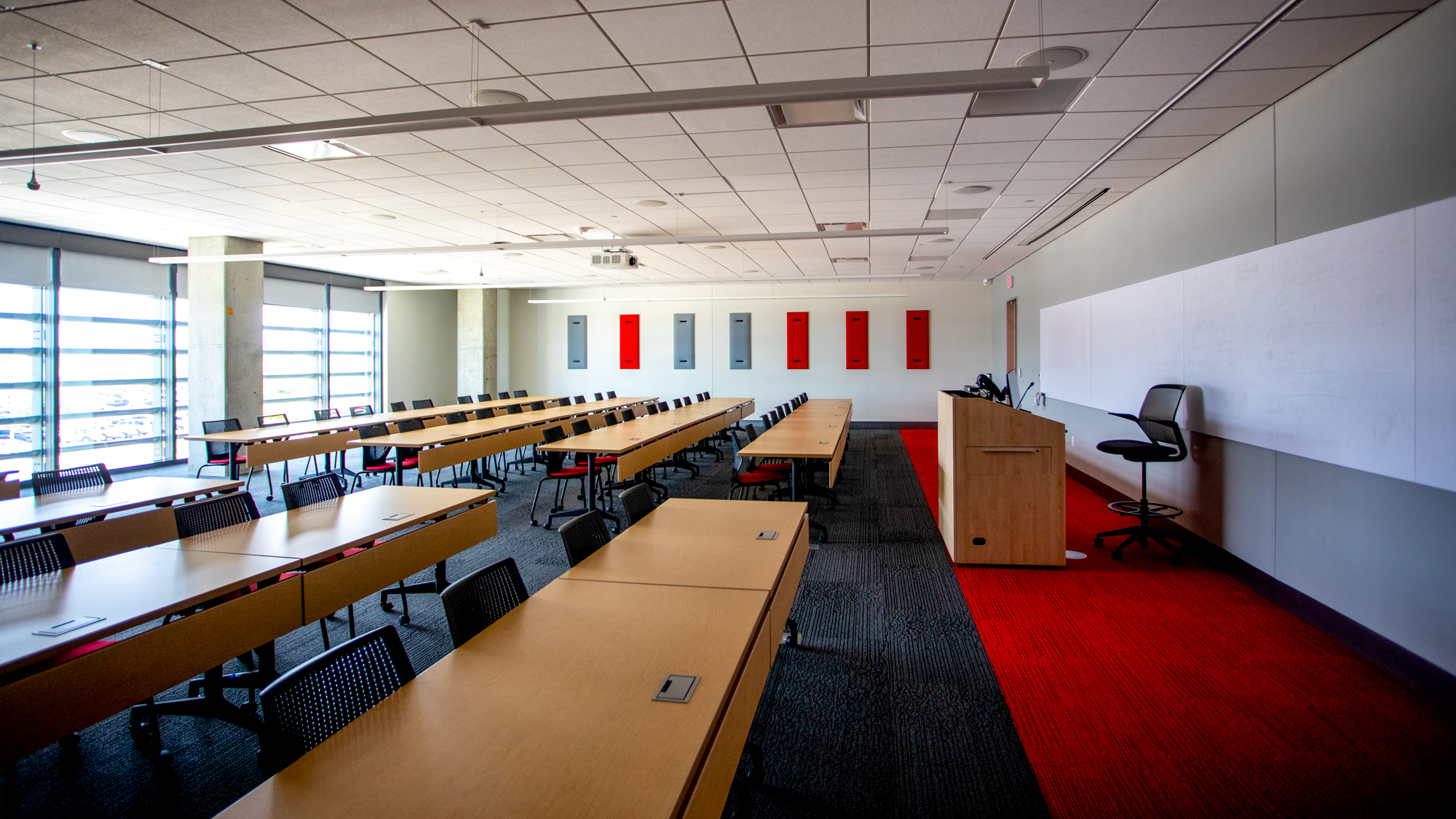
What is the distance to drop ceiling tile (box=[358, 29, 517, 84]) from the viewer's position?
3266 millimetres

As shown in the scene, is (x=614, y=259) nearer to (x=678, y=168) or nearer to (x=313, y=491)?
(x=678, y=168)

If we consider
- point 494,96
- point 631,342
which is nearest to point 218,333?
point 494,96

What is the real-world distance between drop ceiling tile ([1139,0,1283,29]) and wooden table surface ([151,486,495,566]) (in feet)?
14.2

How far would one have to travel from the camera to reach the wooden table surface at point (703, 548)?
2.24 metres

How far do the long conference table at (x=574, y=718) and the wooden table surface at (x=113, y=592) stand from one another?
111 centimetres

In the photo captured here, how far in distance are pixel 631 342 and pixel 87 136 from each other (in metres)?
10.0

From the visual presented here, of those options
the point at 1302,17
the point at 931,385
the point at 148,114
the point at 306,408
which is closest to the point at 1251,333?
the point at 1302,17

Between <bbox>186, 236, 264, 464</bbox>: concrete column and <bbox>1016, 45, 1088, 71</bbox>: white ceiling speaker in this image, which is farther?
<bbox>186, 236, 264, 464</bbox>: concrete column

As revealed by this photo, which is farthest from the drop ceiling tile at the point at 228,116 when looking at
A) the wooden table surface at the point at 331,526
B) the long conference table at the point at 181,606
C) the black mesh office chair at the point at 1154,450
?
the black mesh office chair at the point at 1154,450

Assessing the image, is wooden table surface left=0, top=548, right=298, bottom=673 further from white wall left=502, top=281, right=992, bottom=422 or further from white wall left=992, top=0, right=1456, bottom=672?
white wall left=502, top=281, right=992, bottom=422

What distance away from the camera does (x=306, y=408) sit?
456 inches

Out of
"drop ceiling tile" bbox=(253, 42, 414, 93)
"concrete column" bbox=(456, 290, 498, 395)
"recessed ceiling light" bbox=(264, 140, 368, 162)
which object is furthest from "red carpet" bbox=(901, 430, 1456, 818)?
"concrete column" bbox=(456, 290, 498, 395)

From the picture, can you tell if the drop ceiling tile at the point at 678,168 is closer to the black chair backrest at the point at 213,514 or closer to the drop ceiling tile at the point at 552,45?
the drop ceiling tile at the point at 552,45

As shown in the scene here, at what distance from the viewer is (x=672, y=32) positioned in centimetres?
320
